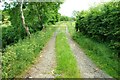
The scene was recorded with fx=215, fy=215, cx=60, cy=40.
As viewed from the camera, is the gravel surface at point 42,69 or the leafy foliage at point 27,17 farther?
the leafy foliage at point 27,17

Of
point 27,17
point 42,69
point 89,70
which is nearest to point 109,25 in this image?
point 89,70

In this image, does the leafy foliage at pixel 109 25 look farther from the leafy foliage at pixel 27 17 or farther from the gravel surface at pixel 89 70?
the leafy foliage at pixel 27 17

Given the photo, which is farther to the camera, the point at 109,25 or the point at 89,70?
the point at 109,25

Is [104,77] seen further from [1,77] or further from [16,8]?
[16,8]

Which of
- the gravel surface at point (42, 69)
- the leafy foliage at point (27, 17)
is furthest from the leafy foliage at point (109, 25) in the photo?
the leafy foliage at point (27, 17)

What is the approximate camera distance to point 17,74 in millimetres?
10102

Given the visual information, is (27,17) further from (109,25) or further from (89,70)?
(89,70)

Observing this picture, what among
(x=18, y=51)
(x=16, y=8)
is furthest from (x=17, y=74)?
(x=16, y=8)

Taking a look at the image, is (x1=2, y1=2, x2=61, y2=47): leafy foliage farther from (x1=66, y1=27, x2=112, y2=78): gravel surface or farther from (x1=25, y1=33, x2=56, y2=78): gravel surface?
(x1=66, y1=27, x2=112, y2=78): gravel surface

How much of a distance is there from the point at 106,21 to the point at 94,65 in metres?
4.66

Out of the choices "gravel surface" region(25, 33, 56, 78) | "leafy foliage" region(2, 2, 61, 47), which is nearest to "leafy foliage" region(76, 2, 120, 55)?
"gravel surface" region(25, 33, 56, 78)

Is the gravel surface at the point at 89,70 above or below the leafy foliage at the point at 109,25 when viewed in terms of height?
below

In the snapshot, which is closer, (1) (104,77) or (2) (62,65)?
(1) (104,77)

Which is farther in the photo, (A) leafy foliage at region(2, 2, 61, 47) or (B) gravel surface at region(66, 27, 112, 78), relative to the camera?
(A) leafy foliage at region(2, 2, 61, 47)
